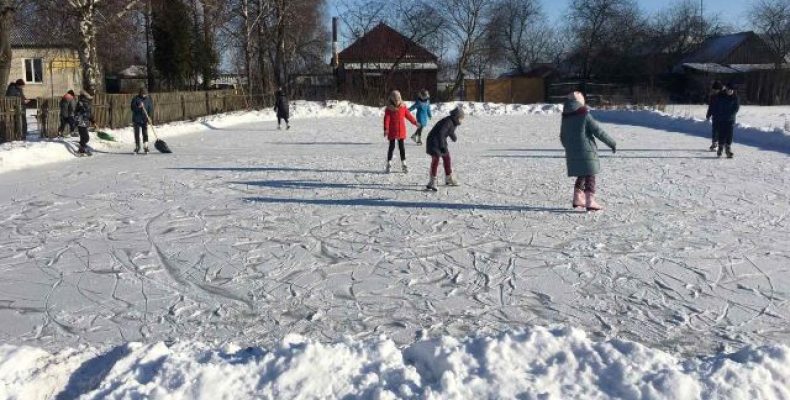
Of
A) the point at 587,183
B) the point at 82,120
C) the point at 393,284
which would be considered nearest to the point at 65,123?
the point at 82,120

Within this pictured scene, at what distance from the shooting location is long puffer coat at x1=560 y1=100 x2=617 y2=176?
25.4 feet

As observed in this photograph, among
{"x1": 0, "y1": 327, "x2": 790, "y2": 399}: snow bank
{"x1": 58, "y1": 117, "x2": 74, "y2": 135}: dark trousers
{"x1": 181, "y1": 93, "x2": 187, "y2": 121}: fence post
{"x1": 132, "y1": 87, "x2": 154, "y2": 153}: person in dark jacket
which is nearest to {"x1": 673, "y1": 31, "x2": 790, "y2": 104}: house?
{"x1": 181, "y1": 93, "x2": 187, "y2": 121}: fence post

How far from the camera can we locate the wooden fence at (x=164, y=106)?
54.4 feet

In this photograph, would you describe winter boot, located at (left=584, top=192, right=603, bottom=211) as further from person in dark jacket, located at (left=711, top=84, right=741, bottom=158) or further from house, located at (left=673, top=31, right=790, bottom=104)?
house, located at (left=673, top=31, right=790, bottom=104)

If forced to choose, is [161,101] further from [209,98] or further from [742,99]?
[742,99]

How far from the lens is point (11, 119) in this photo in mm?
15844

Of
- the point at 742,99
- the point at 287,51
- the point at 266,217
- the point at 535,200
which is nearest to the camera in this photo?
the point at 266,217

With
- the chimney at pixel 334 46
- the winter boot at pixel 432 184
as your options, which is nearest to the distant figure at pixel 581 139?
the winter boot at pixel 432 184

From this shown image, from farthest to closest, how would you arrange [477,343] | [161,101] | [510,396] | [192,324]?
[161,101], [192,324], [477,343], [510,396]

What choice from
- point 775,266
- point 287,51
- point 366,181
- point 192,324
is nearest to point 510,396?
point 192,324

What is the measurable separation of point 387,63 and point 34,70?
74.0ft

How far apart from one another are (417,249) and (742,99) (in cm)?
3650

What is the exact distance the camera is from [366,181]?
1055cm

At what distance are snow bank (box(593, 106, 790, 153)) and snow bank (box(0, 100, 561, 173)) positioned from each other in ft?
19.2
